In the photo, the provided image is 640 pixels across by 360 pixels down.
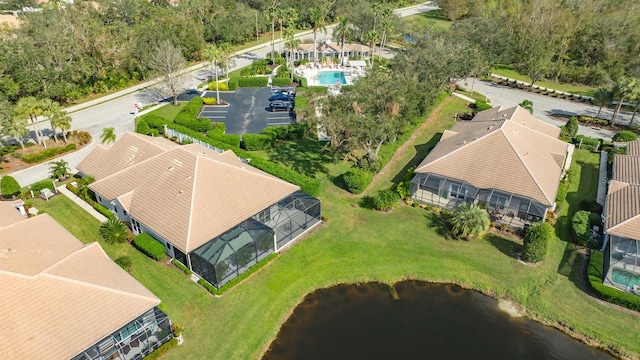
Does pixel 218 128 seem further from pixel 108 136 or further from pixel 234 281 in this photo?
pixel 234 281

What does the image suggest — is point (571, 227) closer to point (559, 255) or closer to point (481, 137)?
point (559, 255)

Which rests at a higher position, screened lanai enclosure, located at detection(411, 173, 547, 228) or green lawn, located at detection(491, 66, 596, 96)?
green lawn, located at detection(491, 66, 596, 96)

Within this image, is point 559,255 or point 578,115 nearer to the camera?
point 559,255

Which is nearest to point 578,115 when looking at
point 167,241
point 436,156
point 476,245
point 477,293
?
point 436,156

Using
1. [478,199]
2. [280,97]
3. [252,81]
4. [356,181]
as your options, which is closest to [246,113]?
[280,97]

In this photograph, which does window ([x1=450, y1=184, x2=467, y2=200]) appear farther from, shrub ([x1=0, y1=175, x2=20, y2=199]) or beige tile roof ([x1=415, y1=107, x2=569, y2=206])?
shrub ([x1=0, y1=175, x2=20, y2=199])

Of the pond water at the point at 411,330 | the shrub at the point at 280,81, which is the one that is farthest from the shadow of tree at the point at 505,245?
the shrub at the point at 280,81

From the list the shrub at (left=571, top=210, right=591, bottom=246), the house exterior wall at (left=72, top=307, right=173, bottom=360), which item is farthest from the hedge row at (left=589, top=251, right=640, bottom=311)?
the house exterior wall at (left=72, top=307, right=173, bottom=360)
